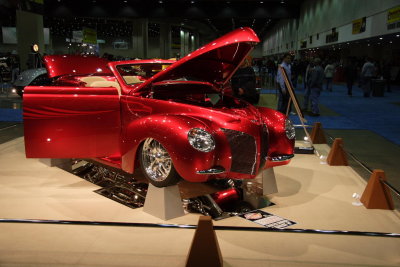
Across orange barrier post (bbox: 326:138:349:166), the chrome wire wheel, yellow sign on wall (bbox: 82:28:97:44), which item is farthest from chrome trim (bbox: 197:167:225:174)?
yellow sign on wall (bbox: 82:28:97:44)

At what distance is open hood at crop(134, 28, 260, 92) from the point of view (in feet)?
13.1

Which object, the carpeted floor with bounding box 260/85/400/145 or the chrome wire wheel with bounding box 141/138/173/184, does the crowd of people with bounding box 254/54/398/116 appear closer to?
the carpeted floor with bounding box 260/85/400/145

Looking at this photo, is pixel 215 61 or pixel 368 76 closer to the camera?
pixel 215 61

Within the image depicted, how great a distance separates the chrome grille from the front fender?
227 millimetres

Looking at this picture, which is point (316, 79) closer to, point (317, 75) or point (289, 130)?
point (317, 75)

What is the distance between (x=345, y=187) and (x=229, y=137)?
2174 millimetres

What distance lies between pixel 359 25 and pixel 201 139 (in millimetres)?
18637

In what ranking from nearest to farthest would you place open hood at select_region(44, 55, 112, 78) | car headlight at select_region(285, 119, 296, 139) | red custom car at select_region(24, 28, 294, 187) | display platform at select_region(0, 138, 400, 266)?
display platform at select_region(0, 138, 400, 266) < red custom car at select_region(24, 28, 294, 187) < car headlight at select_region(285, 119, 296, 139) < open hood at select_region(44, 55, 112, 78)

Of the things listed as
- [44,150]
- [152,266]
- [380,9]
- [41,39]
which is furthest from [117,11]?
[152,266]

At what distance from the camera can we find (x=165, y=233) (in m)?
3.65

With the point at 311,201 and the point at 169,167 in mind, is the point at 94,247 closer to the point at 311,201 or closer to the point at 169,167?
the point at 169,167

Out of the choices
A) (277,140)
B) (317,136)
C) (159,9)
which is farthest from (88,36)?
(277,140)

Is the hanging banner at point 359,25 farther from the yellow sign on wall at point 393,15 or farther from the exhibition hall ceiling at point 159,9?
the exhibition hall ceiling at point 159,9

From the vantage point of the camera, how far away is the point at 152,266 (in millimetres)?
3055
